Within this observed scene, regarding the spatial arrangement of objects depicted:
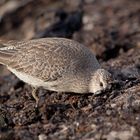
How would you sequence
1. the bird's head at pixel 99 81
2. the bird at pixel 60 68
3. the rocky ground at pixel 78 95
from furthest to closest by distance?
the bird at pixel 60 68 → the bird's head at pixel 99 81 → the rocky ground at pixel 78 95

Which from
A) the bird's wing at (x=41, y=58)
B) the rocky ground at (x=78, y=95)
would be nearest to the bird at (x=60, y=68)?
the bird's wing at (x=41, y=58)

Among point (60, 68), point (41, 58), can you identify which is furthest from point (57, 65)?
point (41, 58)

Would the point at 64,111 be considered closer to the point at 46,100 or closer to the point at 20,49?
the point at 46,100

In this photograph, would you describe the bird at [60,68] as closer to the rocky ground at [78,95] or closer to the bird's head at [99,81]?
→ the bird's head at [99,81]

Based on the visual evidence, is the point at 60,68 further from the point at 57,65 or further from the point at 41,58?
the point at 41,58

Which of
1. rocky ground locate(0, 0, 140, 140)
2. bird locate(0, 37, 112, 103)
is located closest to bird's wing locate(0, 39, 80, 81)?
bird locate(0, 37, 112, 103)

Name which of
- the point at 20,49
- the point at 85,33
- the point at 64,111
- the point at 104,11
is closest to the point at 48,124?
the point at 64,111

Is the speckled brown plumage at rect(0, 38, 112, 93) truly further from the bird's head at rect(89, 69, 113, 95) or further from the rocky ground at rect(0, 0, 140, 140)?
the rocky ground at rect(0, 0, 140, 140)
